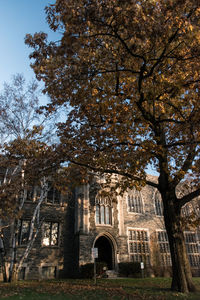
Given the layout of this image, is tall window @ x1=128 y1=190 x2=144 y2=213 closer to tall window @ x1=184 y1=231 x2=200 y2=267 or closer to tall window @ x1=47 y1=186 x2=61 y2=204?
tall window @ x1=184 y1=231 x2=200 y2=267

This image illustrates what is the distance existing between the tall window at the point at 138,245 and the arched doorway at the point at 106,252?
6.16ft

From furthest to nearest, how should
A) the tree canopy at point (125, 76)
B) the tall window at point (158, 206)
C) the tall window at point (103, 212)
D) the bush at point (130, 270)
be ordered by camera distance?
the tall window at point (158, 206) < the tall window at point (103, 212) < the bush at point (130, 270) < the tree canopy at point (125, 76)

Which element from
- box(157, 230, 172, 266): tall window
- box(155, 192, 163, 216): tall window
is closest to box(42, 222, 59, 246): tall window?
box(157, 230, 172, 266): tall window

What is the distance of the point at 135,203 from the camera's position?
2298cm

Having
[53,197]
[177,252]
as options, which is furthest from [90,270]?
[177,252]

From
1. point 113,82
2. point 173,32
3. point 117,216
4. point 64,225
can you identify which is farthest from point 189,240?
point 173,32

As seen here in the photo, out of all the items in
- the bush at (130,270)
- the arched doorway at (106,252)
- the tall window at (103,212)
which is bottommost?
the bush at (130,270)

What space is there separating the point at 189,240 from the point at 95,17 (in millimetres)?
25354

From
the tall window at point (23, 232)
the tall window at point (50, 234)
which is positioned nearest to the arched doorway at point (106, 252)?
the tall window at point (50, 234)

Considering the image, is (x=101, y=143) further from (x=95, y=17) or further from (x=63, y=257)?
(x=63, y=257)

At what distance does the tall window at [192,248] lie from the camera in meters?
24.6

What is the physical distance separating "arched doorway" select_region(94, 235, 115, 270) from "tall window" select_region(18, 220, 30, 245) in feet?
20.6

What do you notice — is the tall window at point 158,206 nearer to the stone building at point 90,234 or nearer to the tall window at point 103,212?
the stone building at point 90,234

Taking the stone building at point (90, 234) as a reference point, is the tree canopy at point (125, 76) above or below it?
above
